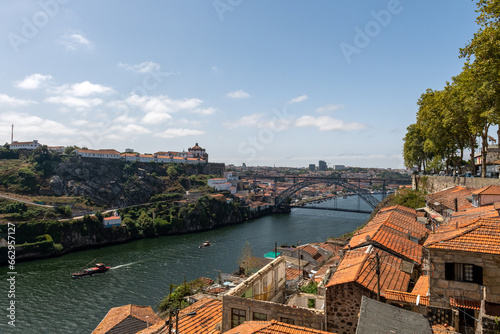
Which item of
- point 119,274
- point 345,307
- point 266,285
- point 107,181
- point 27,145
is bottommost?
point 119,274

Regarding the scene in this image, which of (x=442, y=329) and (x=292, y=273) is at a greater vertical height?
(x=442, y=329)

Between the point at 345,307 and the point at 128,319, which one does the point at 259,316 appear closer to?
the point at 345,307

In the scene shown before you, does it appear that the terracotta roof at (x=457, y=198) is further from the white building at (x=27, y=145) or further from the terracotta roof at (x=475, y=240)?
the white building at (x=27, y=145)

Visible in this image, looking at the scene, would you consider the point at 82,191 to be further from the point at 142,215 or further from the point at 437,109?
the point at 437,109

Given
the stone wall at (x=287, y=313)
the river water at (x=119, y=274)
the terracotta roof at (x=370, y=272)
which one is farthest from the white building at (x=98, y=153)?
the stone wall at (x=287, y=313)

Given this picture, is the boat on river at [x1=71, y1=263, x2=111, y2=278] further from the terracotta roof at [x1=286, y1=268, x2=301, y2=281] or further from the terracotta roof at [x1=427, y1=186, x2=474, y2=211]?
the terracotta roof at [x1=427, y1=186, x2=474, y2=211]

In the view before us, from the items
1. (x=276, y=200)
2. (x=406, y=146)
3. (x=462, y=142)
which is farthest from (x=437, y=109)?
(x=276, y=200)

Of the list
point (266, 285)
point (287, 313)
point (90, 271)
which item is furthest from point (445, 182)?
point (90, 271)
